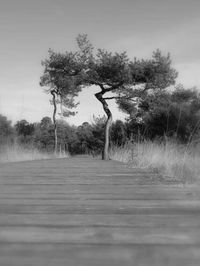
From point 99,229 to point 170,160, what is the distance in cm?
479

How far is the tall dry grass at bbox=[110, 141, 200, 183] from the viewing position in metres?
4.39

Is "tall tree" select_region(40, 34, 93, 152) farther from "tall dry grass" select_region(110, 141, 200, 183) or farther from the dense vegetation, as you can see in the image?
"tall dry grass" select_region(110, 141, 200, 183)

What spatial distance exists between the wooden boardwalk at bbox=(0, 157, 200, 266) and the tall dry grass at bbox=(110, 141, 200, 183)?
149 centimetres

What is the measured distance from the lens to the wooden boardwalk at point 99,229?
1.22 m

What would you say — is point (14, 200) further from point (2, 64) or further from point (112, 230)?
point (2, 64)

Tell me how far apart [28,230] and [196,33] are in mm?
8952

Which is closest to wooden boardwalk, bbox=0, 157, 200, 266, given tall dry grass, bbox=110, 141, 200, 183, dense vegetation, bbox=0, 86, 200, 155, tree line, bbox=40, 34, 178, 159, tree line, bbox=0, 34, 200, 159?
tall dry grass, bbox=110, 141, 200, 183

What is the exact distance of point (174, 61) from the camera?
49.9ft

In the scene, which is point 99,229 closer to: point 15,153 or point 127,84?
point 15,153

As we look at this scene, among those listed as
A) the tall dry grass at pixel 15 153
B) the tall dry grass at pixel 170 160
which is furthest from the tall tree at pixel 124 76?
the tall dry grass at pixel 170 160

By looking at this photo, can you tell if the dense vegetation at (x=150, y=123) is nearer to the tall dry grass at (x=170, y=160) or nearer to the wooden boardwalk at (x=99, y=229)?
the tall dry grass at (x=170, y=160)

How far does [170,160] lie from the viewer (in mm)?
6289

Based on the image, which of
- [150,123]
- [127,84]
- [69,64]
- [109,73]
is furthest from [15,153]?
[150,123]

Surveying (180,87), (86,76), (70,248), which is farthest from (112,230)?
(180,87)
